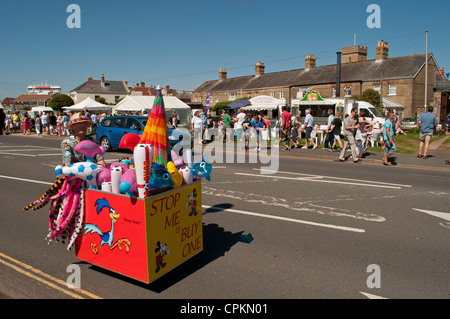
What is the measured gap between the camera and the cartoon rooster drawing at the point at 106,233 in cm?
371

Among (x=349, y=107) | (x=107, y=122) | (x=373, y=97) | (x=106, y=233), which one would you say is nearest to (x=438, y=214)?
(x=106, y=233)

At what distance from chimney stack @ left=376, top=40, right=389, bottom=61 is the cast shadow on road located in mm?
50026

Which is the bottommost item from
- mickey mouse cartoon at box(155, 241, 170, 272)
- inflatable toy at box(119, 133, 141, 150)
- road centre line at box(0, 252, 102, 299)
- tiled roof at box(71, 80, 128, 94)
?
road centre line at box(0, 252, 102, 299)

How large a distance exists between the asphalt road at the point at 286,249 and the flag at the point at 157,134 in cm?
143

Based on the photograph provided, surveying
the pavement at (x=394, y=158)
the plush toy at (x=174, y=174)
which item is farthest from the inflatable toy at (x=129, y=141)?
the pavement at (x=394, y=158)

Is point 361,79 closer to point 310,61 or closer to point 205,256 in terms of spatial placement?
point 310,61

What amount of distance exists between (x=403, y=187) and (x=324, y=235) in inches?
177

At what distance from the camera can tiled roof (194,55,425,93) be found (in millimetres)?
45375

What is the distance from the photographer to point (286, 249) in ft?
16.1

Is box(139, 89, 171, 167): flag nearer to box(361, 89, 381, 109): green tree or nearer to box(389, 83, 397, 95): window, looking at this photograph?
box(361, 89, 381, 109): green tree

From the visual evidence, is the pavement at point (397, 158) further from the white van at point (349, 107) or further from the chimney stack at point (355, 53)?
the chimney stack at point (355, 53)

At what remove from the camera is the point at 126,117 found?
16.5m

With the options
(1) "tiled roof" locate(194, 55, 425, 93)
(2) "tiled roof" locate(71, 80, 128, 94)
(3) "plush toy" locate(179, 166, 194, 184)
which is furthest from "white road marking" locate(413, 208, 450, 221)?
(2) "tiled roof" locate(71, 80, 128, 94)

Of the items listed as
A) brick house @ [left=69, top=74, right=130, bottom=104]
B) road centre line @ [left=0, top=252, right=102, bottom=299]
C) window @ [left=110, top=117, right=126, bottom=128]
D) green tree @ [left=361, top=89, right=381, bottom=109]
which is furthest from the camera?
brick house @ [left=69, top=74, right=130, bottom=104]
